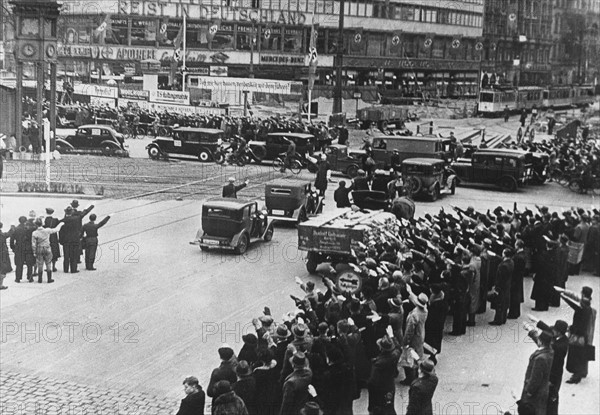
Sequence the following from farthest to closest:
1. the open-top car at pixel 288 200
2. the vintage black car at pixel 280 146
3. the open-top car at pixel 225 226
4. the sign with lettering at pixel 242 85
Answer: the sign with lettering at pixel 242 85 < the vintage black car at pixel 280 146 < the open-top car at pixel 288 200 < the open-top car at pixel 225 226

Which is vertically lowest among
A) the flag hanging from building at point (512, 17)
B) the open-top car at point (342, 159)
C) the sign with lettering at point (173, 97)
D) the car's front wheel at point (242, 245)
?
the car's front wheel at point (242, 245)

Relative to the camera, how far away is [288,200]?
22844 millimetres

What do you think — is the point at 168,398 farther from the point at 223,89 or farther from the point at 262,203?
the point at 223,89

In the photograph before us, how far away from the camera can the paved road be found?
38.7 ft

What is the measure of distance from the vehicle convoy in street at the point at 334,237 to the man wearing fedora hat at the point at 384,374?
6.24 m

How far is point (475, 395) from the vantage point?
11719mm

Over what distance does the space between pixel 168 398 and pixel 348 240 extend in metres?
6.98

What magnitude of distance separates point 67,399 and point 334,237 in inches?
306

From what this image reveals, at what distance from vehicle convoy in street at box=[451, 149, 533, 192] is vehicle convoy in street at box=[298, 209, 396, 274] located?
14.9 metres

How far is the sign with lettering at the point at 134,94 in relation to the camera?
33375 millimetres

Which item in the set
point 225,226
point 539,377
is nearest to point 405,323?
point 539,377

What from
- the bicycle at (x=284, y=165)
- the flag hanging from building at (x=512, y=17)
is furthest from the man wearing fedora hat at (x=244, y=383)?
the flag hanging from building at (x=512, y=17)

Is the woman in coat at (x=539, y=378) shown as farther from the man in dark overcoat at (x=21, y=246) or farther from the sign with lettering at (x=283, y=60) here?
the sign with lettering at (x=283, y=60)

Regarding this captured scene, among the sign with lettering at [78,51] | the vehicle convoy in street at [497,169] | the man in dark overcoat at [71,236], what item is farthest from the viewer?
the vehicle convoy in street at [497,169]
